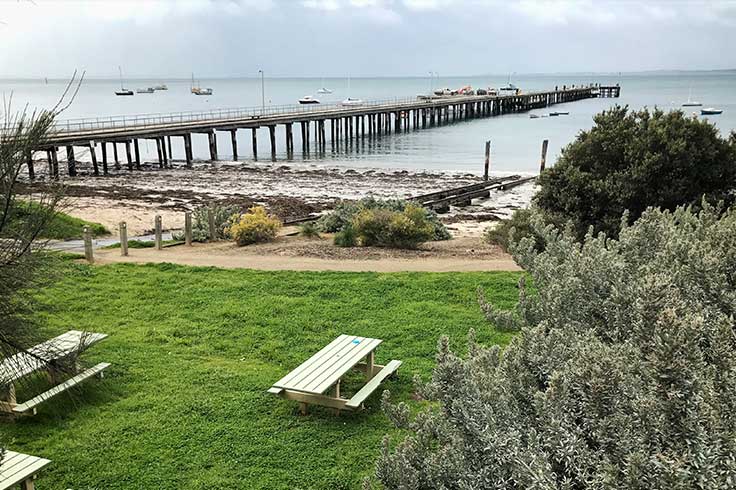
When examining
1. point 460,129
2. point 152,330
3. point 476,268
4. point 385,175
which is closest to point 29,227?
point 152,330

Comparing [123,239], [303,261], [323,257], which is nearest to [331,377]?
[303,261]

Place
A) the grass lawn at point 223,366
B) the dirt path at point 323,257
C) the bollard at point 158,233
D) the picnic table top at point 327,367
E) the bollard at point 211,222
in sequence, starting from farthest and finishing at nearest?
the bollard at point 211,222 → the bollard at point 158,233 → the dirt path at point 323,257 → the picnic table top at point 327,367 → the grass lawn at point 223,366

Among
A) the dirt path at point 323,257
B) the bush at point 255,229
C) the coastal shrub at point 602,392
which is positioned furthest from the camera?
the bush at point 255,229

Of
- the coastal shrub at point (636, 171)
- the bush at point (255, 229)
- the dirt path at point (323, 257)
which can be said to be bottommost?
the dirt path at point (323, 257)

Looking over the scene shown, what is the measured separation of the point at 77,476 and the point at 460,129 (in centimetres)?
7355

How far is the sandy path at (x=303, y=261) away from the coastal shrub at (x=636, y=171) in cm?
205

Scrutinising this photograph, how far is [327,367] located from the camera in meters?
7.32

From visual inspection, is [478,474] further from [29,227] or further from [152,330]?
[152,330]

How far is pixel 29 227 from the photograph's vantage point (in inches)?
159

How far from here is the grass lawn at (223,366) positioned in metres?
6.11

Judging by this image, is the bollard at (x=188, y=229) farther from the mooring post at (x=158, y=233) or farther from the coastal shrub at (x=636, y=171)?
the coastal shrub at (x=636, y=171)

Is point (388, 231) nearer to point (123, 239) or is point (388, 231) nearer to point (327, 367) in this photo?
point (123, 239)

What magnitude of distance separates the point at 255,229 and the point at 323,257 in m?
3.06

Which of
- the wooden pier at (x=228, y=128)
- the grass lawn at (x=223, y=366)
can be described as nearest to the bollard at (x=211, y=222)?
the wooden pier at (x=228, y=128)
